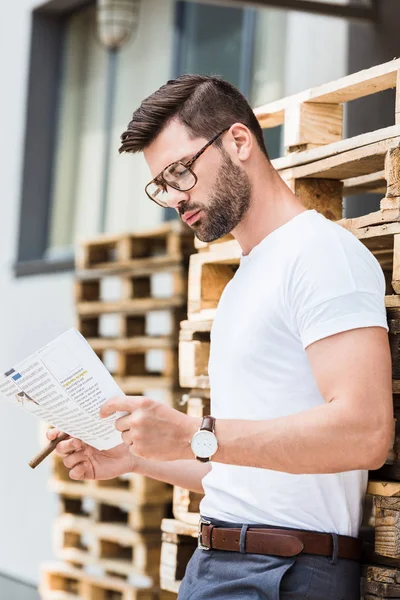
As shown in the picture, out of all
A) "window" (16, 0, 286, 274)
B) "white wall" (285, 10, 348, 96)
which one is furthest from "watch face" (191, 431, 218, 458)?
"window" (16, 0, 286, 274)

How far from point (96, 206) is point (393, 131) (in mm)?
6526

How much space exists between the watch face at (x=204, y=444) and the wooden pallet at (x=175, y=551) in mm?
1142

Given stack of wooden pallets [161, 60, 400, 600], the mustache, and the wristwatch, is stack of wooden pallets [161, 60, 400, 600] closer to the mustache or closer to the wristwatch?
the mustache

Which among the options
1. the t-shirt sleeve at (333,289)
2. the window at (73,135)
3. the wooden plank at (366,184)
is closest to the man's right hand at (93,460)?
the t-shirt sleeve at (333,289)

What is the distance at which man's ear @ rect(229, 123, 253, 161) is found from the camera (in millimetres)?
2850

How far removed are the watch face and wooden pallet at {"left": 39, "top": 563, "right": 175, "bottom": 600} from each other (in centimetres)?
367

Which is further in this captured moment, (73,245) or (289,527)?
(73,245)

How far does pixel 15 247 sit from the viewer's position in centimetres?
972

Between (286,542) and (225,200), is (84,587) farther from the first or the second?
(225,200)

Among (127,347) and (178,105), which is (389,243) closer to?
(178,105)

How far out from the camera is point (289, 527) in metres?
2.72

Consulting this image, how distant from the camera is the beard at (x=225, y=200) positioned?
2.83 meters

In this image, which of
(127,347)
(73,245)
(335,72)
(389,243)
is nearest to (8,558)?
(73,245)

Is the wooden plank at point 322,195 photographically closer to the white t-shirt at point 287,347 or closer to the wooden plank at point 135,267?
the white t-shirt at point 287,347
